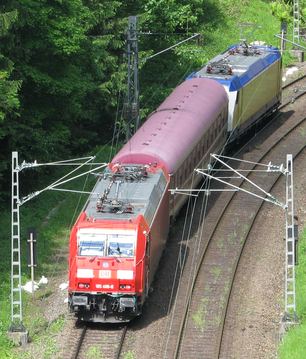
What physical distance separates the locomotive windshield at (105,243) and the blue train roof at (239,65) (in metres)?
16.1

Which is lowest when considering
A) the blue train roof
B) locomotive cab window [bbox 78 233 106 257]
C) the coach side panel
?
the coach side panel

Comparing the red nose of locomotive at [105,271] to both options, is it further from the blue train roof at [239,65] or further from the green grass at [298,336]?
the blue train roof at [239,65]

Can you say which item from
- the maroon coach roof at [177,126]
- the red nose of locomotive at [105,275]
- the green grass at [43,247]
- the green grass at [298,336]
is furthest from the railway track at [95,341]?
the maroon coach roof at [177,126]

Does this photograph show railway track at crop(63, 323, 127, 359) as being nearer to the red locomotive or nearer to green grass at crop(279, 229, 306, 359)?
the red locomotive

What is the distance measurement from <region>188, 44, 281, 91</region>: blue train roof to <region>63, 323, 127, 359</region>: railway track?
1705 cm

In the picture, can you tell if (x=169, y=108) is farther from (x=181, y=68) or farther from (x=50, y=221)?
(x=181, y=68)

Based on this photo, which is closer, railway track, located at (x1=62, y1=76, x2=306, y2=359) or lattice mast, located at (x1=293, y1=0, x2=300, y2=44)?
railway track, located at (x1=62, y1=76, x2=306, y2=359)

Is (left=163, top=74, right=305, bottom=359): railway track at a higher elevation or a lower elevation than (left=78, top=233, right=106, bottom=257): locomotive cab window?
lower

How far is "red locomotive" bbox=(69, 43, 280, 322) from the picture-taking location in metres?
30.4

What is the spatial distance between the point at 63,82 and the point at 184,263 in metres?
11.4

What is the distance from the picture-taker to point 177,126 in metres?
38.9

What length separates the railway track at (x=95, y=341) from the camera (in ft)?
97.1

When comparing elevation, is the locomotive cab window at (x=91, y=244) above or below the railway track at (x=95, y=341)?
above

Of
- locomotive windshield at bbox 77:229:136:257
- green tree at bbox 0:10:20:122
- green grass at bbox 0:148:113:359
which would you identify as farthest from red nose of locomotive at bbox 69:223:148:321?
green tree at bbox 0:10:20:122
